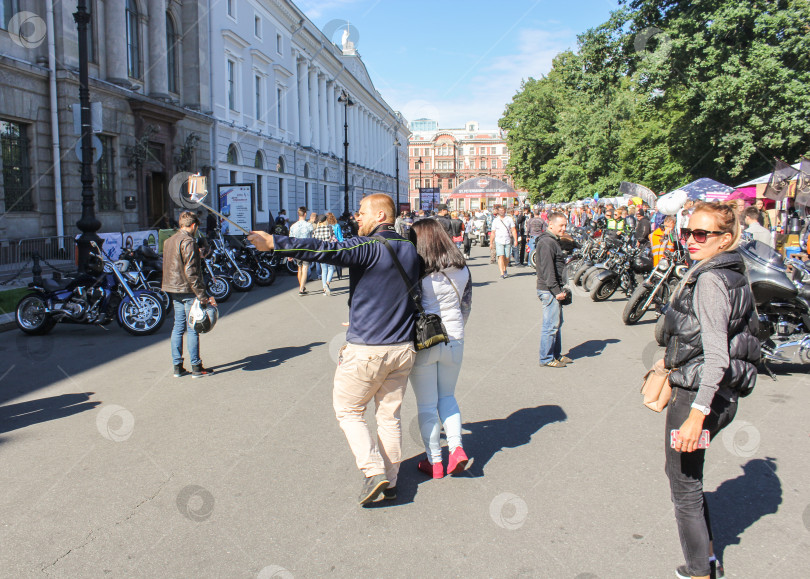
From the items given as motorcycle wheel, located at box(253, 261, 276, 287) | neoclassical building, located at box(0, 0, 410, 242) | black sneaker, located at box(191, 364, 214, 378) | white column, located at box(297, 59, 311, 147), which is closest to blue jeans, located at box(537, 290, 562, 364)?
black sneaker, located at box(191, 364, 214, 378)

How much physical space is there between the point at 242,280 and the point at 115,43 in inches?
459

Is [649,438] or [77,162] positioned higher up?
[77,162]

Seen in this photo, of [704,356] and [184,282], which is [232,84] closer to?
[184,282]

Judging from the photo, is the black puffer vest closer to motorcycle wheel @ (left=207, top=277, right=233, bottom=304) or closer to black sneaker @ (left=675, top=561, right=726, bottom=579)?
black sneaker @ (left=675, top=561, right=726, bottom=579)

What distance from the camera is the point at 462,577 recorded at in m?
3.11

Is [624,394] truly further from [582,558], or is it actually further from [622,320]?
[622,320]

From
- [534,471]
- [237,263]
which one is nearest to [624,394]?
[534,471]

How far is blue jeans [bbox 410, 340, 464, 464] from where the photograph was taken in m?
4.24

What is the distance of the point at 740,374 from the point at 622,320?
8.21 m

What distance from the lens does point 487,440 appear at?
504 centimetres

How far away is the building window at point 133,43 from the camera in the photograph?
24.0m

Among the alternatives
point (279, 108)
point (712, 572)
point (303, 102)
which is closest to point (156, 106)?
point (279, 108)

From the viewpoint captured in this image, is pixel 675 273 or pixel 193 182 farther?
pixel 675 273

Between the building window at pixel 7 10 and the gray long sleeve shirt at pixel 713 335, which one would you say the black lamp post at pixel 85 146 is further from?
the gray long sleeve shirt at pixel 713 335
